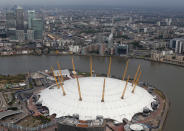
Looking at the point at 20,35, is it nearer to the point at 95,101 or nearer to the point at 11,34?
the point at 11,34

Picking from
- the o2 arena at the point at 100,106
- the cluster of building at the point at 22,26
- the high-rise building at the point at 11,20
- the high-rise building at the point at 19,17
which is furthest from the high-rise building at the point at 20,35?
the o2 arena at the point at 100,106

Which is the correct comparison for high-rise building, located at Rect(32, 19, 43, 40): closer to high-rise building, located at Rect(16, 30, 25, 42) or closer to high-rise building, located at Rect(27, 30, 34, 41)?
high-rise building, located at Rect(27, 30, 34, 41)

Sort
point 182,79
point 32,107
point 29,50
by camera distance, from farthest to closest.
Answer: point 29,50 → point 182,79 → point 32,107

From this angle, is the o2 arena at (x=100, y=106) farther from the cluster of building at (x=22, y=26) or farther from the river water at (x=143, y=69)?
the cluster of building at (x=22, y=26)

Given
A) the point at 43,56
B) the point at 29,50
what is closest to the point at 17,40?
the point at 29,50

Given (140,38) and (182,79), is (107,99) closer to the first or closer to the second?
(182,79)

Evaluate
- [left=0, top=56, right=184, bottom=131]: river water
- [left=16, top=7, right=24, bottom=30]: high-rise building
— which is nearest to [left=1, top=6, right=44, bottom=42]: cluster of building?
[left=16, top=7, right=24, bottom=30]: high-rise building
